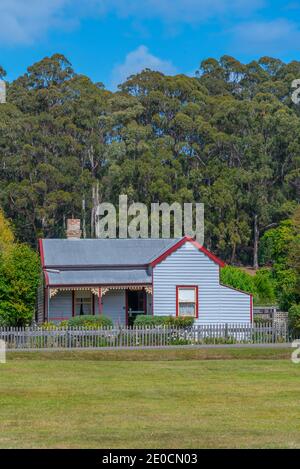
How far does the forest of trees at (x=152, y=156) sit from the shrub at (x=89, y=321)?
4788 cm

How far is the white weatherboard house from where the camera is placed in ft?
137

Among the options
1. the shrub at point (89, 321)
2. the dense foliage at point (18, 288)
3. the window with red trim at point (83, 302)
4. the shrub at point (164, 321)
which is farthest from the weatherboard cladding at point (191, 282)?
the dense foliage at point (18, 288)

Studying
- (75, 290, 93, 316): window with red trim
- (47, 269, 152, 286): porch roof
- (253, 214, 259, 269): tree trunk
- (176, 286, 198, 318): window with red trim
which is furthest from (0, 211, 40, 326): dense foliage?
(253, 214, 259, 269): tree trunk

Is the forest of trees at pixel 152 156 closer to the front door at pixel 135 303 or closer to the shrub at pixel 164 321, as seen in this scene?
the front door at pixel 135 303

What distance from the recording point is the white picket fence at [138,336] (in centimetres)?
3447

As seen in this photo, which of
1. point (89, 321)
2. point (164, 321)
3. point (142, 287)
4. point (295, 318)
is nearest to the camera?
point (295, 318)

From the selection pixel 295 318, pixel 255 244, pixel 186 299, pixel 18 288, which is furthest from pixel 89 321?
pixel 255 244

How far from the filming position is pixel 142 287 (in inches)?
1649

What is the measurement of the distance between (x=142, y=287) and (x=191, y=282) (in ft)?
7.49

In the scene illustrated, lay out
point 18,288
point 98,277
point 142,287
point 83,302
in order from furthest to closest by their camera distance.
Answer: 1. point 83,302
2. point 98,277
3. point 142,287
4. point 18,288

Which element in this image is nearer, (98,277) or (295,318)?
(295,318)

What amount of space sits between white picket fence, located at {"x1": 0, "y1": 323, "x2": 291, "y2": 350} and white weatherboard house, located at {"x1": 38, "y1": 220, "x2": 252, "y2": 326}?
472 cm

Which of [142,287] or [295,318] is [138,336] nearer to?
[142,287]

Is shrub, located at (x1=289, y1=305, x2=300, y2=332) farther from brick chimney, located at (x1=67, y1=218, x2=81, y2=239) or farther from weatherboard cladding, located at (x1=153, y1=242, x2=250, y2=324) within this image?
brick chimney, located at (x1=67, y1=218, x2=81, y2=239)
